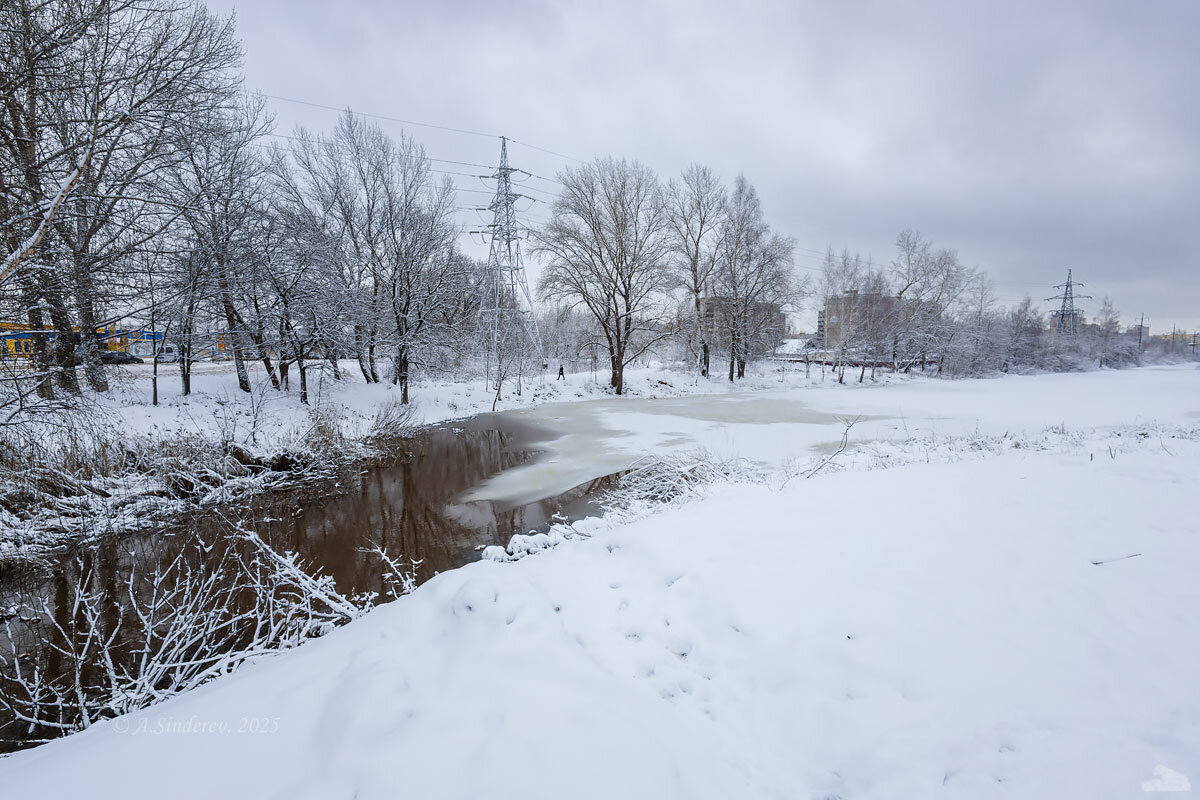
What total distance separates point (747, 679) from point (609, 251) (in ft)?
76.6

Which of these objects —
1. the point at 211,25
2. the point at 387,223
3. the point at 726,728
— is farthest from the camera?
the point at 387,223

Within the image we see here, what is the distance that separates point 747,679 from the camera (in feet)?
9.12

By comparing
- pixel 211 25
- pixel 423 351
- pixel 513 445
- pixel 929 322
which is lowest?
pixel 513 445

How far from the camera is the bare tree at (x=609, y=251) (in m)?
24.0

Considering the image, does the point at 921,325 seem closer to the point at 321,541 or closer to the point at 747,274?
the point at 747,274

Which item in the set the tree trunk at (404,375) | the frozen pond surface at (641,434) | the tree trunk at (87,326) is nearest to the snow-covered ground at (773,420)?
the frozen pond surface at (641,434)

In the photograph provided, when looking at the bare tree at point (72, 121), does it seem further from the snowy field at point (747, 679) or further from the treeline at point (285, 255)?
the snowy field at point (747, 679)

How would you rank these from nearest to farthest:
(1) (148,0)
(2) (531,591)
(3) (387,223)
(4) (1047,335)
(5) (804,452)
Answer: (2) (531,591) → (1) (148,0) → (5) (804,452) → (3) (387,223) → (4) (1047,335)

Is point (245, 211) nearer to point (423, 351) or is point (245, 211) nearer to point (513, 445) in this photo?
point (423, 351)

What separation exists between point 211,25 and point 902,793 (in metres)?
11.8

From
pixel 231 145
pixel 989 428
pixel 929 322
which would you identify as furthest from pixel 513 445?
pixel 929 322

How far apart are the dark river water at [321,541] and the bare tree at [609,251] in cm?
1519

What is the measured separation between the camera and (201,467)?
830cm

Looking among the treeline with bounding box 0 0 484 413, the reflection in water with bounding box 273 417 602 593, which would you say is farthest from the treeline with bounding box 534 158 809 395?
the reflection in water with bounding box 273 417 602 593
